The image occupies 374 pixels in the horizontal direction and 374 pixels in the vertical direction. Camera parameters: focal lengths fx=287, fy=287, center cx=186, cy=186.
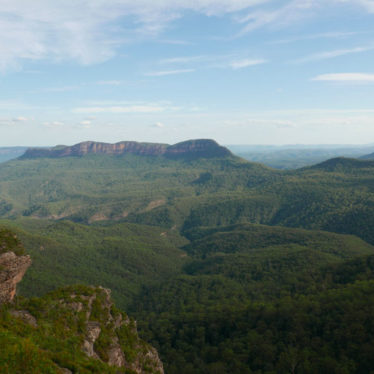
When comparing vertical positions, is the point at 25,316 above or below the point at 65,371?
below

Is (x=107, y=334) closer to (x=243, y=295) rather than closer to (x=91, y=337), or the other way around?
(x=91, y=337)

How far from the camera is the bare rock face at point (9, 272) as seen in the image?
40.2m

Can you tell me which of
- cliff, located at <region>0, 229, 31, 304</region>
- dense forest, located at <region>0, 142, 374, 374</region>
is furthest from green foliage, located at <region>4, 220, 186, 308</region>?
cliff, located at <region>0, 229, 31, 304</region>

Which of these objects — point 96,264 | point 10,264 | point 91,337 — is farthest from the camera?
point 96,264

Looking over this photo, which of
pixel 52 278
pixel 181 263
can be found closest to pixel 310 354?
pixel 52 278

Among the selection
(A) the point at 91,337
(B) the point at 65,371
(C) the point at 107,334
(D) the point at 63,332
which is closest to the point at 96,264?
(C) the point at 107,334

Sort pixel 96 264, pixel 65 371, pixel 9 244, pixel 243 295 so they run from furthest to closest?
pixel 96 264 → pixel 243 295 → pixel 9 244 → pixel 65 371

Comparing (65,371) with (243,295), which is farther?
(243,295)

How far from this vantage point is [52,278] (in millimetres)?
132125

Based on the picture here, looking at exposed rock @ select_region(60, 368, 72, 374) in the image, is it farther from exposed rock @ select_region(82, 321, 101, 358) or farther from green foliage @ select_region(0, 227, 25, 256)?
green foliage @ select_region(0, 227, 25, 256)

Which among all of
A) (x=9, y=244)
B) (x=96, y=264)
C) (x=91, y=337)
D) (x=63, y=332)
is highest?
(x=9, y=244)

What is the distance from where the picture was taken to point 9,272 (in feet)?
136

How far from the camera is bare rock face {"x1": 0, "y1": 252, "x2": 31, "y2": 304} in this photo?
40250 mm

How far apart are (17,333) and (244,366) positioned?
5655 cm
